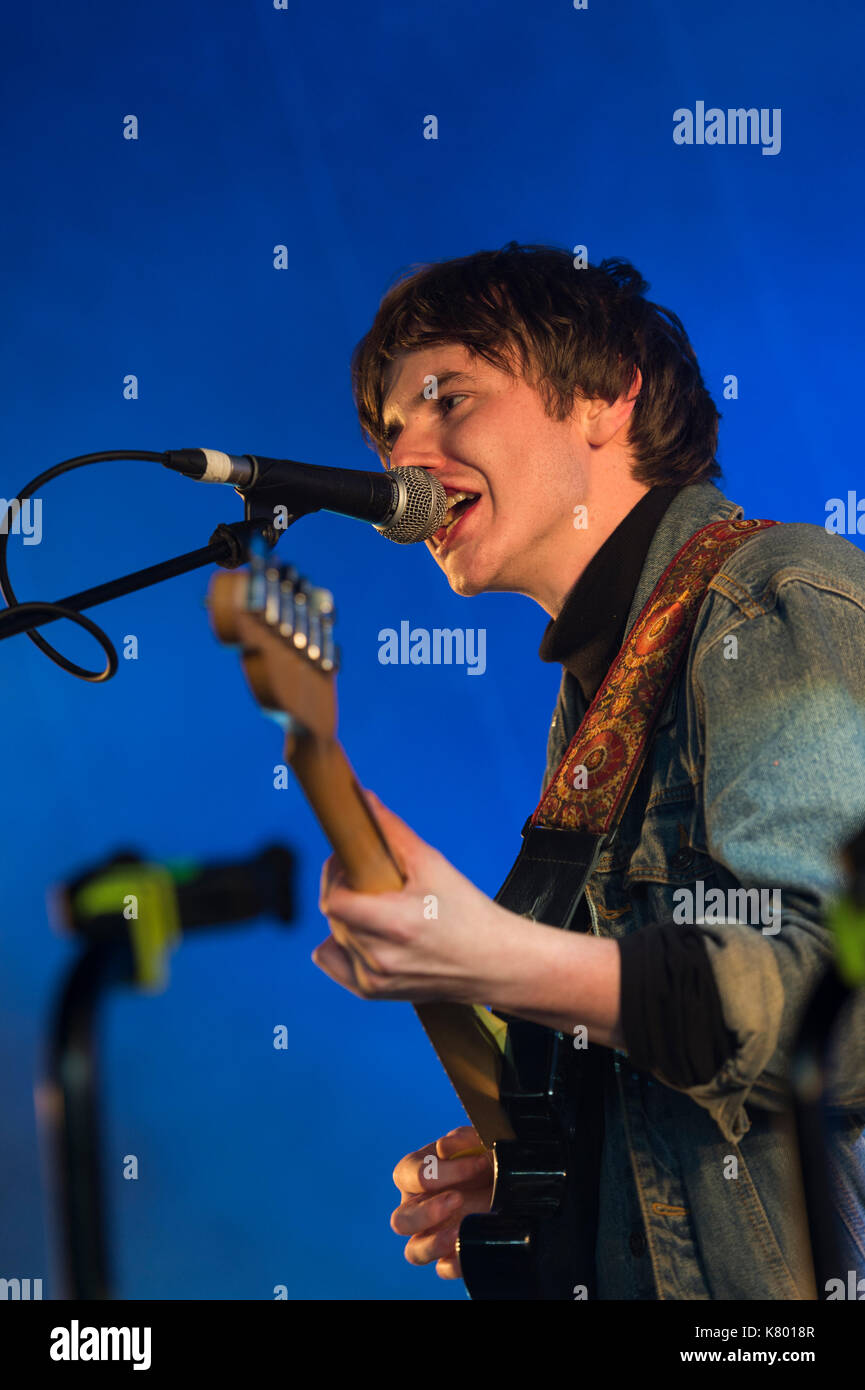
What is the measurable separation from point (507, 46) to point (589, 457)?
180 centimetres

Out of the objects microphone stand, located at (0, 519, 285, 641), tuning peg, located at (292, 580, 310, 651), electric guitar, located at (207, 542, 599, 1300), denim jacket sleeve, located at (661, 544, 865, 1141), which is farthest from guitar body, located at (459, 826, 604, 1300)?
tuning peg, located at (292, 580, 310, 651)

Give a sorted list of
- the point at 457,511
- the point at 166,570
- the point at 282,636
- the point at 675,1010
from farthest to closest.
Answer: the point at 457,511, the point at 166,570, the point at 675,1010, the point at 282,636

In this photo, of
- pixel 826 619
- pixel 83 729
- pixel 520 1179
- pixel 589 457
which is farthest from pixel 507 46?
pixel 520 1179

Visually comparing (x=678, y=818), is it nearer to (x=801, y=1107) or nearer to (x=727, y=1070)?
(x=727, y=1070)

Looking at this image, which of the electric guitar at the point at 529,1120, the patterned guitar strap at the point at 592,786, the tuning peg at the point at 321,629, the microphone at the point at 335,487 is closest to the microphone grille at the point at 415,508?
the microphone at the point at 335,487

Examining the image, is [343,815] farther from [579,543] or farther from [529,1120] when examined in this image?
[579,543]

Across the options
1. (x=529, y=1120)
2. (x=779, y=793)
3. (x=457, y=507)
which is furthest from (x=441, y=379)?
(x=529, y=1120)

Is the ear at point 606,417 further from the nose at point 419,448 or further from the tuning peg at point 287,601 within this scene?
the tuning peg at point 287,601

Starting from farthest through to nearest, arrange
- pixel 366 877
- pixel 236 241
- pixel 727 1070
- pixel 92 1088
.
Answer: pixel 236 241, pixel 727 1070, pixel 366 877, pixel 92 1088

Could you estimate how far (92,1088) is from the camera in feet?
2.49

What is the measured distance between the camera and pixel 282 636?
91cm

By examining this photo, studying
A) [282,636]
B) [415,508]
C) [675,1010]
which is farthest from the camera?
[415,508]

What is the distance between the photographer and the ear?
1.91 metres

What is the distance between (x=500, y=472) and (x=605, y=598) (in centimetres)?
27
